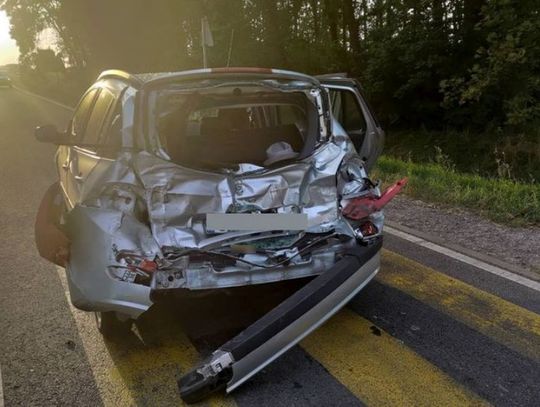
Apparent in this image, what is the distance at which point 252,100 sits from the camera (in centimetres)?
426

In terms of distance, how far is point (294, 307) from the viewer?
9.91ft

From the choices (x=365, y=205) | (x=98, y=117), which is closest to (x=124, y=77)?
(x=98, y=117)

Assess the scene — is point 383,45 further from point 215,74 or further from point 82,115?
point 215,74

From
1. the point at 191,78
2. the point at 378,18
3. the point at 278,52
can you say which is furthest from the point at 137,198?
the point at 278,52

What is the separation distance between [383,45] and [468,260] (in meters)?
12.6

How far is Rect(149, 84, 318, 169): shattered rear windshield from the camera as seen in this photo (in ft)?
11.9

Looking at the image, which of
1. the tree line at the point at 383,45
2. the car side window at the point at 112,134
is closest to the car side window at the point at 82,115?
the car side window at the point at 112,134

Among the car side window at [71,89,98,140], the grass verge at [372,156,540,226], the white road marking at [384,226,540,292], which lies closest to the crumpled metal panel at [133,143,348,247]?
the car side window at [71,89,98,140]

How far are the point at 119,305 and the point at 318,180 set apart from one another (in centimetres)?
157

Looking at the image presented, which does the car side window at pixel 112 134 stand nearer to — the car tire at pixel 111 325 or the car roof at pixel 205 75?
the car roof at pixel 205 75

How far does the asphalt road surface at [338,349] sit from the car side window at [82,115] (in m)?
1.34

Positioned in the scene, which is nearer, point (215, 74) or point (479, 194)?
point (215, 74)

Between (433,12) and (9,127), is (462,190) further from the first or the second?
(9,127)

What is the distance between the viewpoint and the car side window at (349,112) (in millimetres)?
6008
